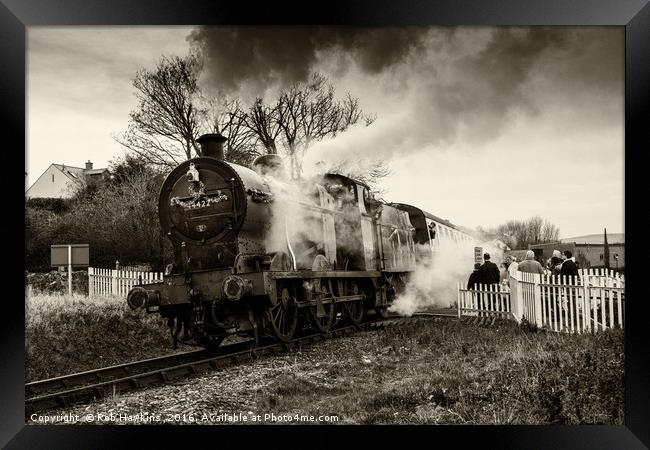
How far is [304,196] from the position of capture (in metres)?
6.99

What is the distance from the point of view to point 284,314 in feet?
22.6

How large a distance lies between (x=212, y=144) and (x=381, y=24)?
220 centimetres

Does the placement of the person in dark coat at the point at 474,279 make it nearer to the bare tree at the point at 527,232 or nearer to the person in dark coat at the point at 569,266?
the bare tree at the point at 527,232

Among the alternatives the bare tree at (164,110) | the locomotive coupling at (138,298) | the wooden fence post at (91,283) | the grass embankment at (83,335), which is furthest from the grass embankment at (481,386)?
the bare tree at (164,110)

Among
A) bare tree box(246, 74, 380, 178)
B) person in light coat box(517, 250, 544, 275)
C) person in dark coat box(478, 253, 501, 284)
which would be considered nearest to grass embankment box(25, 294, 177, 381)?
bare tree box(246, 74, 380, 178)

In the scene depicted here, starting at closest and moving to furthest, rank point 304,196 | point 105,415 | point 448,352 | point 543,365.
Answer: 1. point 105,415
2. point 543,365
3. point 448,352
4. point 304,196

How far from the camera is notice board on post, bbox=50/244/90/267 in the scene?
18.9ft

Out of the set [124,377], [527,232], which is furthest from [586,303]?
[124,377]

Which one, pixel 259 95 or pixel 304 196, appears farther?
pixel 304 196

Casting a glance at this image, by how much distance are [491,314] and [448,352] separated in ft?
2.10

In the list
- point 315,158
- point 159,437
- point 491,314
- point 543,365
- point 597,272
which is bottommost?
point 159,437

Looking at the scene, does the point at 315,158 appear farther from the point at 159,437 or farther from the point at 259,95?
the point at 159,437

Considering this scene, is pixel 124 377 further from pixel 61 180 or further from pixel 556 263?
pixel 556 263

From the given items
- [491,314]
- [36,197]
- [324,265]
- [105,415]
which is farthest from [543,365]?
[36,197]
